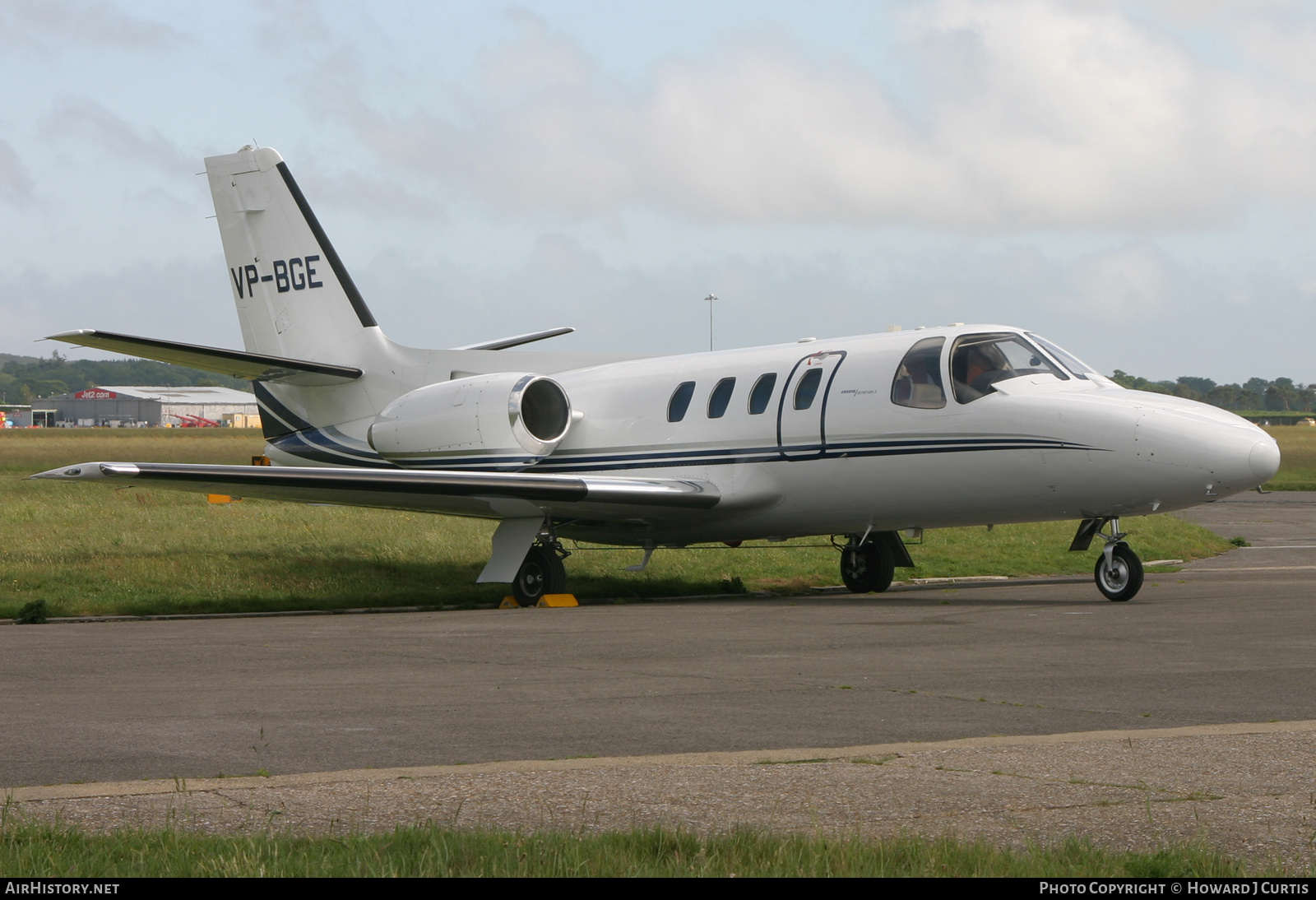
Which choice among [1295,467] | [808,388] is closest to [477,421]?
[808,388]

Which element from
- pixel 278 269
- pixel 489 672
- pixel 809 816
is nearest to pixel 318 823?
pixel 809 816

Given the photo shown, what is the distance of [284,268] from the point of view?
2158cm

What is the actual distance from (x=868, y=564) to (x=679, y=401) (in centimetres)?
326

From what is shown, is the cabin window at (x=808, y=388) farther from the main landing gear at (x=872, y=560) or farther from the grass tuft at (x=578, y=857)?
the grass tuft at (x=578, y=857)

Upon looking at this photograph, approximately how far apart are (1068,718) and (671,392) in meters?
10.9

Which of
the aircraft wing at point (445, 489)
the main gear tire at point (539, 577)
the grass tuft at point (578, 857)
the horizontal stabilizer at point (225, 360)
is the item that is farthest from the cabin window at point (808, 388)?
the grass tuft at point (578, 857)

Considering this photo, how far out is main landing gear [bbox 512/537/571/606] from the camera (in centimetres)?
1755


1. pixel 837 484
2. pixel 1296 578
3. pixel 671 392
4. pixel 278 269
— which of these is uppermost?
pixel 278 269

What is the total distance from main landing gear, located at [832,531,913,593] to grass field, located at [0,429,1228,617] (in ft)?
3.69

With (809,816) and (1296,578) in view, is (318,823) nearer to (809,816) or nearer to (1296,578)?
(809,816)

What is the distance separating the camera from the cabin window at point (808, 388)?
16.7m

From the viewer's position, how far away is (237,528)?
887 inches

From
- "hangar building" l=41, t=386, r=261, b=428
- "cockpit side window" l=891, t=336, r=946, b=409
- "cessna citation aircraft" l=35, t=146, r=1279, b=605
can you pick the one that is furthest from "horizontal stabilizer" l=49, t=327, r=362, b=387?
"hangar building" l=41, t=386, r=261, b=428

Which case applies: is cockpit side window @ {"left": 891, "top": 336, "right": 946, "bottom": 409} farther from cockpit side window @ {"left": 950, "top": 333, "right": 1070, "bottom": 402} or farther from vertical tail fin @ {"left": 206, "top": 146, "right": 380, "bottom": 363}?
vertical tail fin @ {"left": 206, "top": 146, "right": 380, "bottom": 363}
